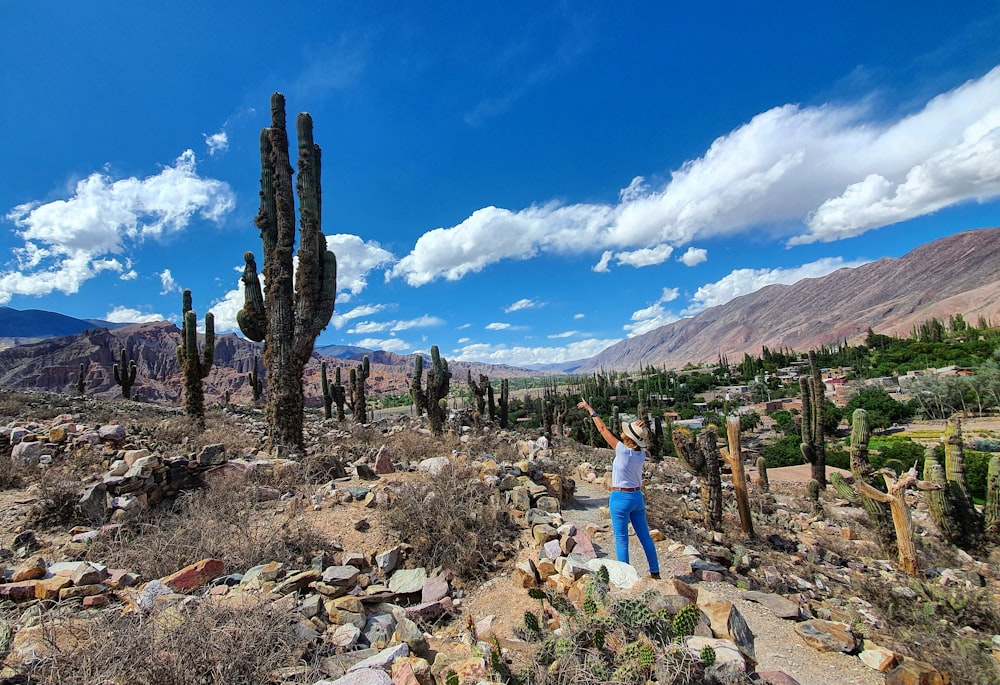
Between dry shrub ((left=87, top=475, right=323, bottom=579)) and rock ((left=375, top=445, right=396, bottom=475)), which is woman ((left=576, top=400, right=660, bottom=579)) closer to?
dry shrub ((left=87, top=475, right=323, bottom=579))

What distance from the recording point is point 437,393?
59.5 feet

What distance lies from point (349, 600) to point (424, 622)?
70 centimetres

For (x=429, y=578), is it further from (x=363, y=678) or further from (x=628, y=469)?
(x=628, y=469)

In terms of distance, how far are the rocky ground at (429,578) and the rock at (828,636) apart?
16 mm

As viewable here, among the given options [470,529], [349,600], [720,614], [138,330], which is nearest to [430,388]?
[470,529]

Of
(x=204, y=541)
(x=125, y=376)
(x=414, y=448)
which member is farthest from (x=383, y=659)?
(x=125, y=376)

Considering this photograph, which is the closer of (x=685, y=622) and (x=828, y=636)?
(x=685, y=622)

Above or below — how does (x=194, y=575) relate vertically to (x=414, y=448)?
below

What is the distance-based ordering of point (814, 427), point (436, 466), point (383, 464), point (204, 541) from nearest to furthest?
point (204, 541)
point (436, 466)
point (383, 464)
point (814, 427)

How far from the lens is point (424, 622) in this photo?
13.8ft

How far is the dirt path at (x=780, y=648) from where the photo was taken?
3.85 meters

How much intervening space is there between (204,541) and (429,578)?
2.37 metres

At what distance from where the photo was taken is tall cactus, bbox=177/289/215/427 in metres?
16.6

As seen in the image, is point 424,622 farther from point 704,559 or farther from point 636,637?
point 704,559
